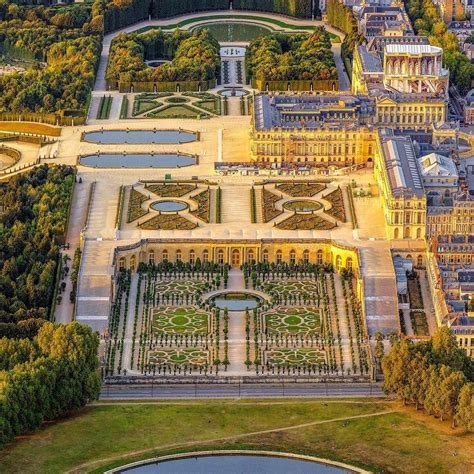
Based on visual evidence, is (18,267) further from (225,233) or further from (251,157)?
(251,157)

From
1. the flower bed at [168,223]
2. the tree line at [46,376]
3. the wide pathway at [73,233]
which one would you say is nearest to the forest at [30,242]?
the wide pathway at [73,233]

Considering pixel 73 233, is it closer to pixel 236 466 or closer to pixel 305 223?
pixel 305 223

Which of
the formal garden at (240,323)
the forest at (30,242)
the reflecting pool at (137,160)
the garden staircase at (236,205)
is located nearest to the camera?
the formal garden at (240,323)

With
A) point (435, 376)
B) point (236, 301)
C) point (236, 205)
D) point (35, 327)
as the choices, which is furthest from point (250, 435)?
point (236, 205)

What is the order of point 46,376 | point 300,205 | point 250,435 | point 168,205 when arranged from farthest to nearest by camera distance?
point 300,205
point 168,205
point 46,376
point 250,435


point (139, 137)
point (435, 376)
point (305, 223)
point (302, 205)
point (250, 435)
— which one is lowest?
point (250, 435)

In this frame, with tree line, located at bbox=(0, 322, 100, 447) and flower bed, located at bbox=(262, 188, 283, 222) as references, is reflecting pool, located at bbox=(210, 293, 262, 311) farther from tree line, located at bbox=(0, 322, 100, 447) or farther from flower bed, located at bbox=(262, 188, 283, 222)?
tree line, located at bbox=(0, 322, 100, 447)

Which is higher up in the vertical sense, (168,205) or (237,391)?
(168,205)

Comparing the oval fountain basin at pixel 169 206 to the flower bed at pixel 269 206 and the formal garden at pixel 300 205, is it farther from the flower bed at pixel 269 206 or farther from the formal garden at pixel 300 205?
the flower bed at pixel 269 206
